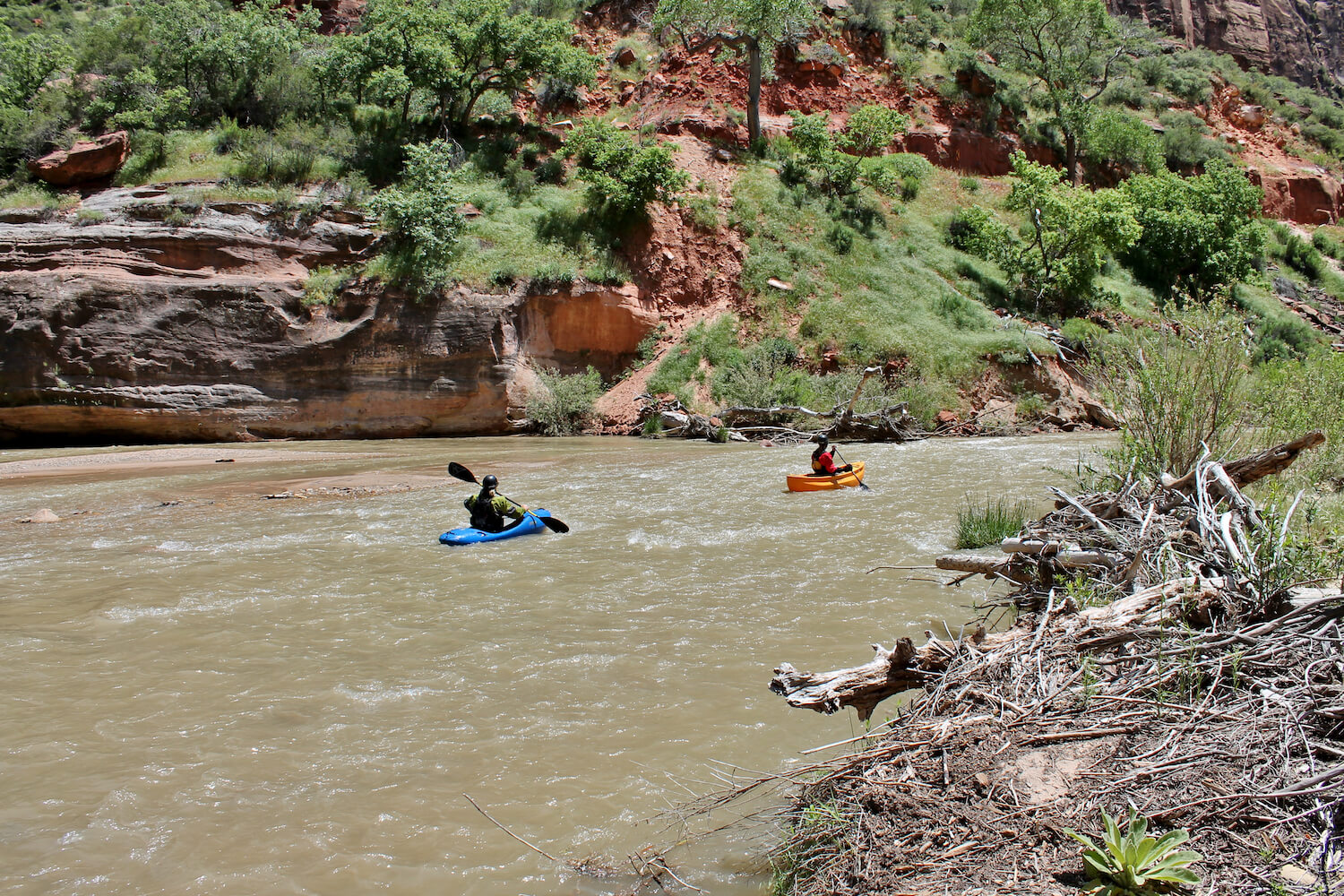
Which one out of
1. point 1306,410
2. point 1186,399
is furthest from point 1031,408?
point 1186,399

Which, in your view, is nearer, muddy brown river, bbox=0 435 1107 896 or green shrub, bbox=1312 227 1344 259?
muddy brown river, bbox=0 435 1107 896

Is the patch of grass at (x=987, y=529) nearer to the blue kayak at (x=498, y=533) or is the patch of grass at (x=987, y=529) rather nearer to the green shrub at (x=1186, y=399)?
the green shrub at (x=1186, y=399)

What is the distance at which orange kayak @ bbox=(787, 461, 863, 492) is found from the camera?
482 inches

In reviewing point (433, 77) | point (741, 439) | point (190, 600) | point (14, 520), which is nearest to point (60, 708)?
point (190, 600)

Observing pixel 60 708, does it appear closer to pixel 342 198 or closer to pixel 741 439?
pixel 741 439

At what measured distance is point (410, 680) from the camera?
5242 millimetres

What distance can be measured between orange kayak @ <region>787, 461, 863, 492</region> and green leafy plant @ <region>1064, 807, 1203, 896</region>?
32.4 feet

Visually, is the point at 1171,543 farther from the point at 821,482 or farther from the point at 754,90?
the point at 754,90

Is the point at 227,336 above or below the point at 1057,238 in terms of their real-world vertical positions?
below

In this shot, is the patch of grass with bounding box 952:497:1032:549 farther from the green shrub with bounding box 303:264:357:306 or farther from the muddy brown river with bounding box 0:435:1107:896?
the green shrub with bounding box 303:264:357:306

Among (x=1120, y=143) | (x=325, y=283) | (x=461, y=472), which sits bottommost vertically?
(x=461, y=472)

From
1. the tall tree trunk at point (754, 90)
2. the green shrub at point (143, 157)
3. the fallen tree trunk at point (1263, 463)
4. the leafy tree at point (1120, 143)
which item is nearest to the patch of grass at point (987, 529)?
the fallen tree trunk at point (1263, 463)

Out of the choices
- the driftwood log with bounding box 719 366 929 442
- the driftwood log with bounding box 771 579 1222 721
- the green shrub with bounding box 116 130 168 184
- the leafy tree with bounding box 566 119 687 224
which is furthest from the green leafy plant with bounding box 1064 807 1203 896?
the green shrub with bounding box 116 130 168 184

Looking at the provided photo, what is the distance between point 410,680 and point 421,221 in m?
19.8
